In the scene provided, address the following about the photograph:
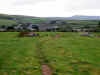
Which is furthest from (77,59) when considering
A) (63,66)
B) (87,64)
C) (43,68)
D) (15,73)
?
(15,73)

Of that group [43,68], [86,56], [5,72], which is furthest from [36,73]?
[86,56]

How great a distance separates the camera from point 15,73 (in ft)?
72.2

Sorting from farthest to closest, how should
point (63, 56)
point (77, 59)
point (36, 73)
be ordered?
point (63, 56), point (77, 59), point (36, 73)

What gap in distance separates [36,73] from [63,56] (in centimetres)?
988

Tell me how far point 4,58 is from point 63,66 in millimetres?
13317

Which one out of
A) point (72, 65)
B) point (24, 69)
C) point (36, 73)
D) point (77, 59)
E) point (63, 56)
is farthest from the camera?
point (63, 56)

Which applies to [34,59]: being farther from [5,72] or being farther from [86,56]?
[86,56]

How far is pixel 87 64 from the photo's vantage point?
25.4 m

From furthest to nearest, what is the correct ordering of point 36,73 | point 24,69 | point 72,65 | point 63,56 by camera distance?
1. point 63,56
2. point 72,65
3. point 24,69
4. point 36,73

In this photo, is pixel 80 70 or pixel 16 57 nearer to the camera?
pixel 80 70

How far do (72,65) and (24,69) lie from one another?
8960mm

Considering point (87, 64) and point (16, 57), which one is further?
point (16, 57)

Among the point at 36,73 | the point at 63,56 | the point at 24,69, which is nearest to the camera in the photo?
the point at 36,73

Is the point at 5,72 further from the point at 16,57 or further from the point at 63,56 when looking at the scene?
the point at 63,56
